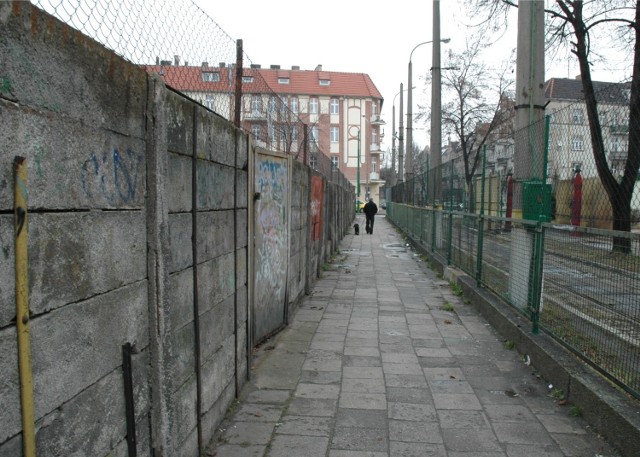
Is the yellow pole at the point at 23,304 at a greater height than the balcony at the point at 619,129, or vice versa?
the balcony at the point at 619,129

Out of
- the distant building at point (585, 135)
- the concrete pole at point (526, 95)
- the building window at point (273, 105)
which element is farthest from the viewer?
the concrete pole at point (526, 95)

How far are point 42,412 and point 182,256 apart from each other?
4.21 feet

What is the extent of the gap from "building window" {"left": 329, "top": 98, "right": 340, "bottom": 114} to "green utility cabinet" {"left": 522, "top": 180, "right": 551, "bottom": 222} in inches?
2354

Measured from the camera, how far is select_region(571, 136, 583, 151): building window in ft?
16.5

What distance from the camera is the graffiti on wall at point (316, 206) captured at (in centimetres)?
870

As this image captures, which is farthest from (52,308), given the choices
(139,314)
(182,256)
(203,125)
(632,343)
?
(632,343)

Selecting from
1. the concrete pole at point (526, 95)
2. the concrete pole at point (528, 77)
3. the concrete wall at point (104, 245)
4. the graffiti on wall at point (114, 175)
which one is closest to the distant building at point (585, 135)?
the concrete pole at point (526, 95)

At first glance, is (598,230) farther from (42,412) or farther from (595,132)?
(42,412)

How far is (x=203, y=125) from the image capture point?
3184mm

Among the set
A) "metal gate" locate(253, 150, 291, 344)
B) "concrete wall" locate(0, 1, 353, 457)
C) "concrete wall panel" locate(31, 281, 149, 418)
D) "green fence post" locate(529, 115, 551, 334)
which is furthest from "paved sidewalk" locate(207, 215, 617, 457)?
"concrete wall panel" locate(31, 281, 149, 418)

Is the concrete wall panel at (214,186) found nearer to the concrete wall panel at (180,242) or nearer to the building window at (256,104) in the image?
the concrete wall panel at (180,242)

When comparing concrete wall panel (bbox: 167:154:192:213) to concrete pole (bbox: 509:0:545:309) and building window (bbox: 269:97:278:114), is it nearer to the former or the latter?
building window (bbox: 269:97:278:114)

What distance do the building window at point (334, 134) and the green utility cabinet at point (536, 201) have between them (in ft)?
195

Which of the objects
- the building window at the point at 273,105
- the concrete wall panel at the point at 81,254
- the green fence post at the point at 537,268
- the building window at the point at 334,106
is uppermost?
the building window at the point at 334,106
